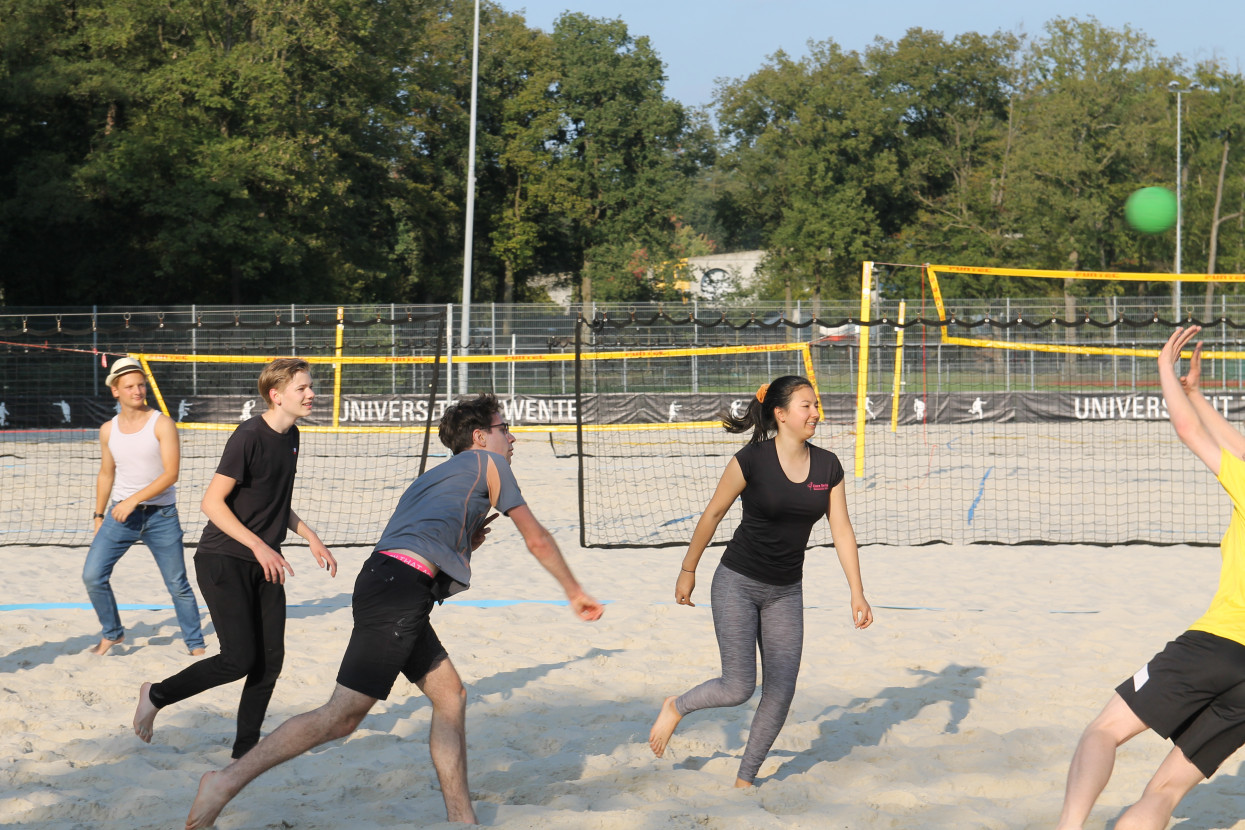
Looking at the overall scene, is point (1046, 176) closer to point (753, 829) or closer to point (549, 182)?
point (549, 182)

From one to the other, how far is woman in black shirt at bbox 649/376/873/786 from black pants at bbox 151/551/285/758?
1588 mm

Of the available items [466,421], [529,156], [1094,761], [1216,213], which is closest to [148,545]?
[466,421]

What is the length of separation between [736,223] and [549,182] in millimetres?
11049

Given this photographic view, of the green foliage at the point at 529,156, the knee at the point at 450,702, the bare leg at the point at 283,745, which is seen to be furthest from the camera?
the green foliage at the point at 529,156

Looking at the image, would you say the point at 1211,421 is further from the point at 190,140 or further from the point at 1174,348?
the point at 190,140

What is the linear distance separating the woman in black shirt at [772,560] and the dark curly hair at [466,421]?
94 centimetres

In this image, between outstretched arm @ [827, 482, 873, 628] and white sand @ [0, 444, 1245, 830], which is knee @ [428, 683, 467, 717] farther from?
outstretched arm @ [827, 482, 873, 628]

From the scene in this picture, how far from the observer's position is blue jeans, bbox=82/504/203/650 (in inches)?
234

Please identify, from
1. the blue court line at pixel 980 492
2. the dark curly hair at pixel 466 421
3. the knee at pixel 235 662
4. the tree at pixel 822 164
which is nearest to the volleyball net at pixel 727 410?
the blue court line at pixel 980 492

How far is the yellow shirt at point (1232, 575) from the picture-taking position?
3.15 m

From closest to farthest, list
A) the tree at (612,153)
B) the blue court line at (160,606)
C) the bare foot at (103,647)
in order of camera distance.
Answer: the bare foot at (103,647) < the blue court line at (160,606) < the tree at (612,153)

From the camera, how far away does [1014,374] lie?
23484 millimetres

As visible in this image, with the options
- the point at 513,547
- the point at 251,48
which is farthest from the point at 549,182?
the point at 513,547

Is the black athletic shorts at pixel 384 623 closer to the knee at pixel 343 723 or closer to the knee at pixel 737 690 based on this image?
the knee at pixel 343 723
